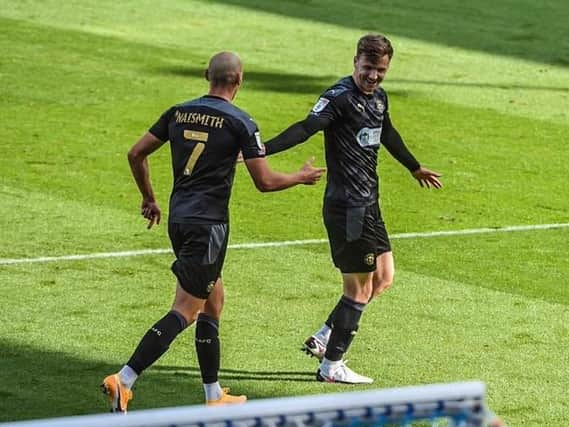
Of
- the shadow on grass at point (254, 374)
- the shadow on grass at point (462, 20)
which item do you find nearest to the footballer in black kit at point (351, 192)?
the shadow on grass at point (254, 374)

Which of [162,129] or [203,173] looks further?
[162,129]

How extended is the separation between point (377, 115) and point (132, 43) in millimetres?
13099

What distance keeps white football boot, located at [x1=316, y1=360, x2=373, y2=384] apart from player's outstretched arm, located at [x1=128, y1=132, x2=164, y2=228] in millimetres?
1422

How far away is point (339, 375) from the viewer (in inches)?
370

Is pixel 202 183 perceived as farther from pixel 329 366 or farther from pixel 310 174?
pixel 329 366

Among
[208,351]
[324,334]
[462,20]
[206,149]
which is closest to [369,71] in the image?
[206,149]

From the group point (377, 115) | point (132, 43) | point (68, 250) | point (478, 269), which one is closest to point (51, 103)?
point (132, 43)

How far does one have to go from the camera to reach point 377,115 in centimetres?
940

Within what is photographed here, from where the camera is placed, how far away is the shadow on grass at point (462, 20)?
23078 mm

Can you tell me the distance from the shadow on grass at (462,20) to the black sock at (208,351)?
14.3 m

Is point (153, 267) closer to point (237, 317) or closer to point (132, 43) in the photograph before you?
point (237, 317)

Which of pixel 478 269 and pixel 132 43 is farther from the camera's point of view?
pixel 132 43

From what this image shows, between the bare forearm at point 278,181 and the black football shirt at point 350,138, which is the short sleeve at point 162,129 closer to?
the bare forearm at point 278,181

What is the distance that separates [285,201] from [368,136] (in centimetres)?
539
